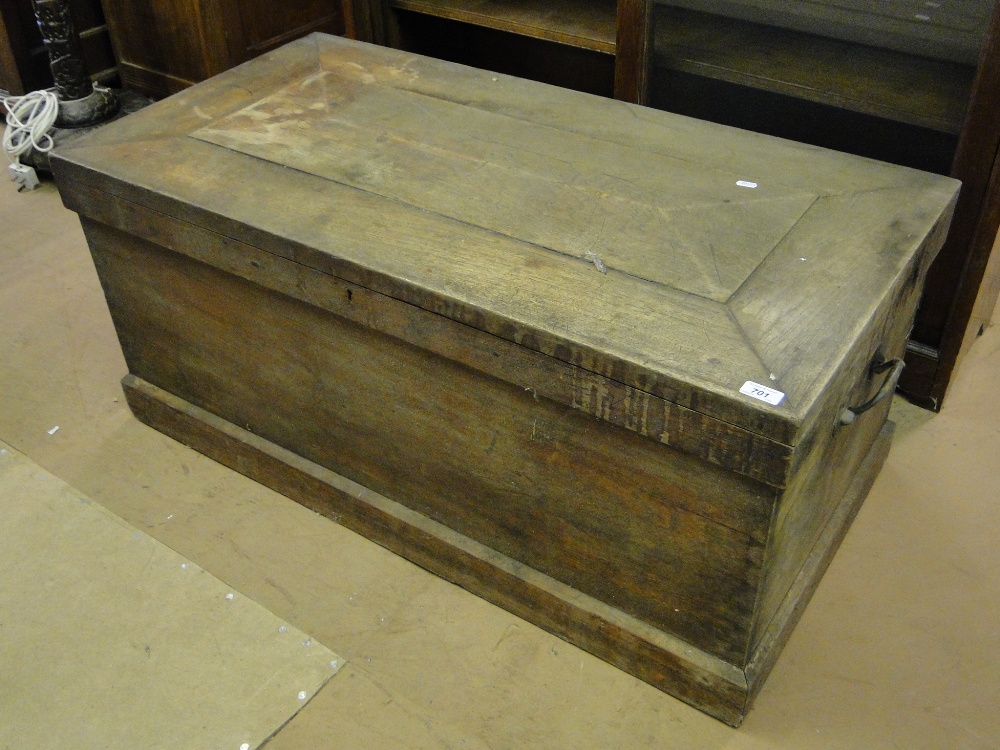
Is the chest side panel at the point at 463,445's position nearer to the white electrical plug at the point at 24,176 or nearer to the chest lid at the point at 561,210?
the chest lid at the point at 561,210

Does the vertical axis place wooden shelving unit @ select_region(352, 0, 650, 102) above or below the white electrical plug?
above

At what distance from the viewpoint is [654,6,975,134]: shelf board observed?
180 cm

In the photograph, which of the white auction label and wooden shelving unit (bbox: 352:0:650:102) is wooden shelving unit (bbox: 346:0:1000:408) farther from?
the white auction label

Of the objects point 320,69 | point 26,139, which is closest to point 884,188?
point 320,69

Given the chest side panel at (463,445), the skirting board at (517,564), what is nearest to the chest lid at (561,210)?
the chest side panel at (463,445)

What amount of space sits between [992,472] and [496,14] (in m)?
1.49

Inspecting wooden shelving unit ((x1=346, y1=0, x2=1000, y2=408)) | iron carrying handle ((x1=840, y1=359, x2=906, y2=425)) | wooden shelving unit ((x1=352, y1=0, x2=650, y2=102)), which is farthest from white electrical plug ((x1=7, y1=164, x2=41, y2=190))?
iron carrying handle ((x1=840, y1=359, x2=906, y2=425))

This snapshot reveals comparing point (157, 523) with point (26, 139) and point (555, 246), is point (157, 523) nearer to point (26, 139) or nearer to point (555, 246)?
point (555, 246)

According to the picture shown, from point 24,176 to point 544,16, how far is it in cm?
146

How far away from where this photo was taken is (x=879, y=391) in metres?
1.42

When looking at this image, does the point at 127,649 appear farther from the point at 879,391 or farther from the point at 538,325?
the point at 879,391

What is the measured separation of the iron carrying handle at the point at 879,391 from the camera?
1.38 meters

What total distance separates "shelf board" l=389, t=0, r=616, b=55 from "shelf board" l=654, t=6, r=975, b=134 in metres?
0.22

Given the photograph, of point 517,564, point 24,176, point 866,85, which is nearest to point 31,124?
point 24,176
